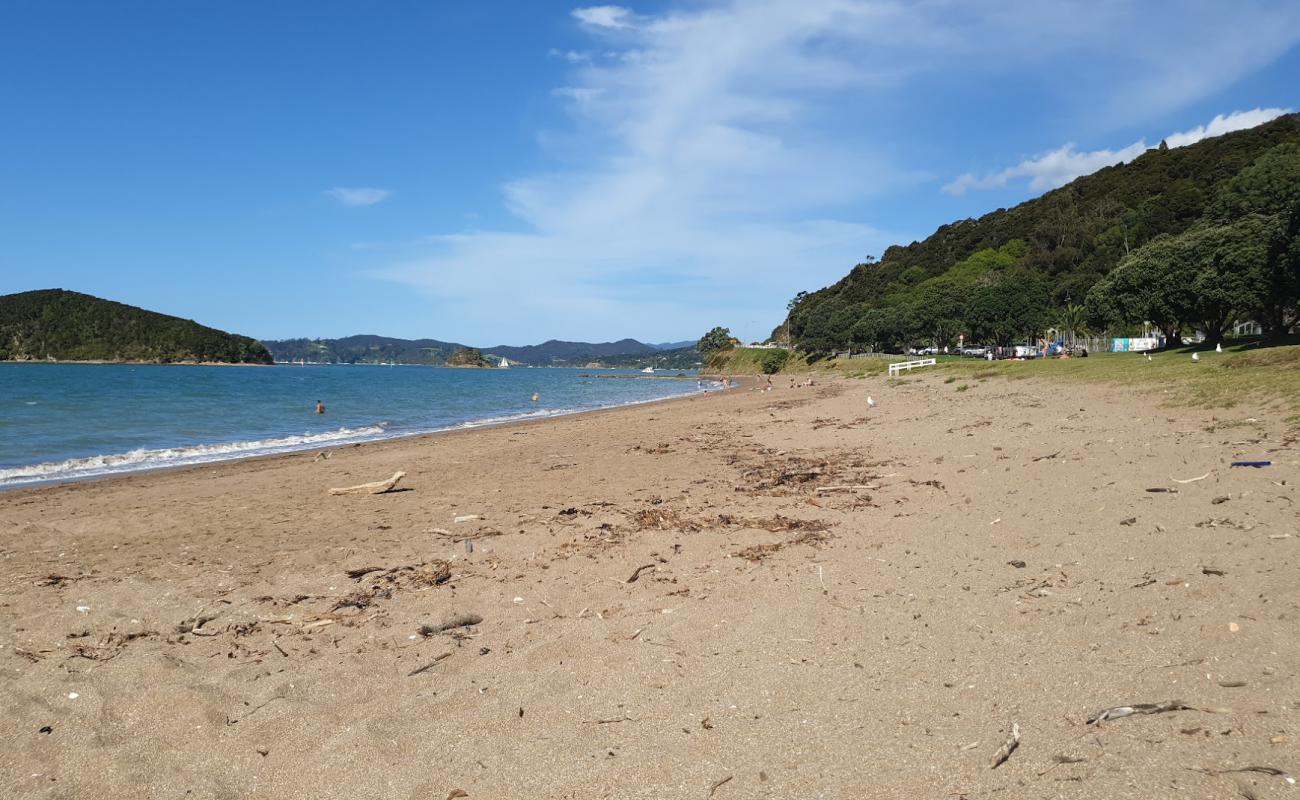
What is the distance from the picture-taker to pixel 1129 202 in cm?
10850

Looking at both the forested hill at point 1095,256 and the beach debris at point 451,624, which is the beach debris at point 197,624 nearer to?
the beach debris at point 451,624

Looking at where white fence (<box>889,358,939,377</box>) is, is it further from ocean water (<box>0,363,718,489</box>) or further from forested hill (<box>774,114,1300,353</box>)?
ocean water (<box>0,363,718,489</box>)

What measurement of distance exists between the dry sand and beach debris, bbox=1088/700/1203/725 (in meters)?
0.07

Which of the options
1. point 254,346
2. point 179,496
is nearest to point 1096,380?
point 179,496

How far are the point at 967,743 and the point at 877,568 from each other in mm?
2897

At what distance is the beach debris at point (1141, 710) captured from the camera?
3428 mm

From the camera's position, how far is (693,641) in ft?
16.4

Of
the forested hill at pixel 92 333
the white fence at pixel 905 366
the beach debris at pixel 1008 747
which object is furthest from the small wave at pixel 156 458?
the forested hill at pixel 92 333

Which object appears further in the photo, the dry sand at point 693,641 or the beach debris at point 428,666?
the beach debris at point 428,666

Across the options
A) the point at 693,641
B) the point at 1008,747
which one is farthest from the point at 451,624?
the point at 1008,747

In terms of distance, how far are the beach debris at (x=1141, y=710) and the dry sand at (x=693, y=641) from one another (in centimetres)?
7

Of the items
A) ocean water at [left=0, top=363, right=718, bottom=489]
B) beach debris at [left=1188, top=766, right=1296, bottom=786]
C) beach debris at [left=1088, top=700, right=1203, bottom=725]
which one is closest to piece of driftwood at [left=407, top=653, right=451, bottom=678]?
beach debris at [left=1088, top=700, right=1203, bottom=725]

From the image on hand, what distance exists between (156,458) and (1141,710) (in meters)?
22.3

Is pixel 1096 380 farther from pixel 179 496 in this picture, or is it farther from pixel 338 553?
pixel 179 496
